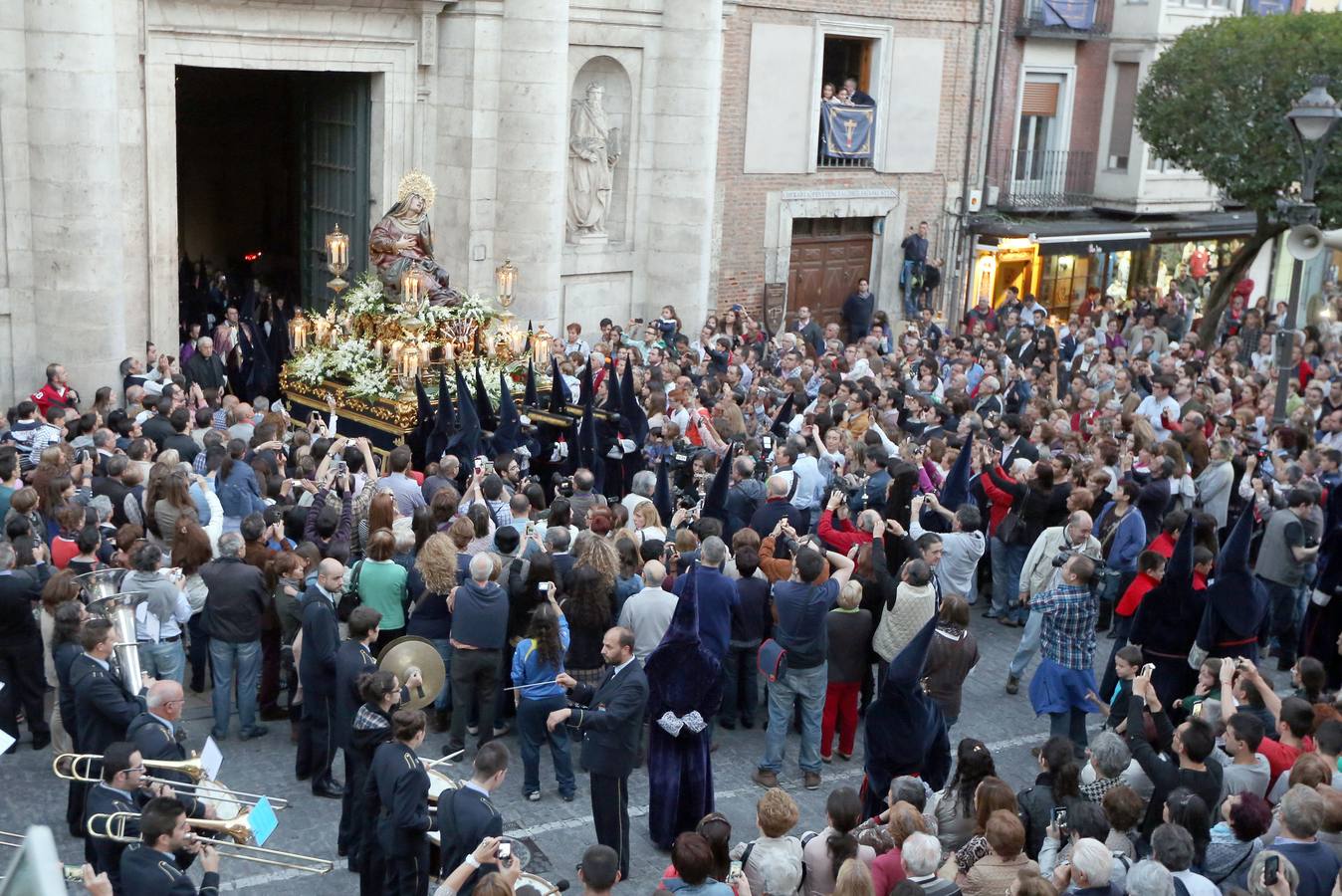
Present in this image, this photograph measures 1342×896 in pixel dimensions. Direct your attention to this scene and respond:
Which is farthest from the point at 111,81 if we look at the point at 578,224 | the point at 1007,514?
the point at 1007,514

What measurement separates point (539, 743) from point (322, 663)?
56.0 inches

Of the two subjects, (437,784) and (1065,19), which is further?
(1065,19)

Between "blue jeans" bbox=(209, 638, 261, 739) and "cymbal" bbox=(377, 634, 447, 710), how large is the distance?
162 cm

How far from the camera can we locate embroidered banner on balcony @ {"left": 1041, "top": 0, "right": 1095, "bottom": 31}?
26.8 metres

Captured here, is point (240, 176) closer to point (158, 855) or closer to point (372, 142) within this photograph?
point (372, 142)

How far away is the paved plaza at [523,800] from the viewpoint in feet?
27.3

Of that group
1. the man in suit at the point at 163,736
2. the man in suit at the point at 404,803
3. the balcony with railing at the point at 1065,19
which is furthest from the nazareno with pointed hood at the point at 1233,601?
the balcony with railing at the point at 1065,19

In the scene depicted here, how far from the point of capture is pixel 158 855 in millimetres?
6031

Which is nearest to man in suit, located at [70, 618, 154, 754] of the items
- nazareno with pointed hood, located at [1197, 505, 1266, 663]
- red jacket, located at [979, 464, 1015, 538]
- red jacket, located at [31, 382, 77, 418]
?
nazareno with pointed hood, located at [1197, 505, 1266, 663]

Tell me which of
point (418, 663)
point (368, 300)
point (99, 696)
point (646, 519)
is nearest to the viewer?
point (99, 696)

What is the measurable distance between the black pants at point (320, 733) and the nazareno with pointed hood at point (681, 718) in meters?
1.97

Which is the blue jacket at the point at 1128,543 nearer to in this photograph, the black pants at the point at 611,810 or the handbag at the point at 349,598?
the black pants at the point at 611,810

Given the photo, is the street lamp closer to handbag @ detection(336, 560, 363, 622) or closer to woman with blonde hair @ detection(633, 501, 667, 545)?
woman with blonde hair @ detection(633, 501, 667, 545)

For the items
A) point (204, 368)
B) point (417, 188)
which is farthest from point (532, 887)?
point (417, 188)
